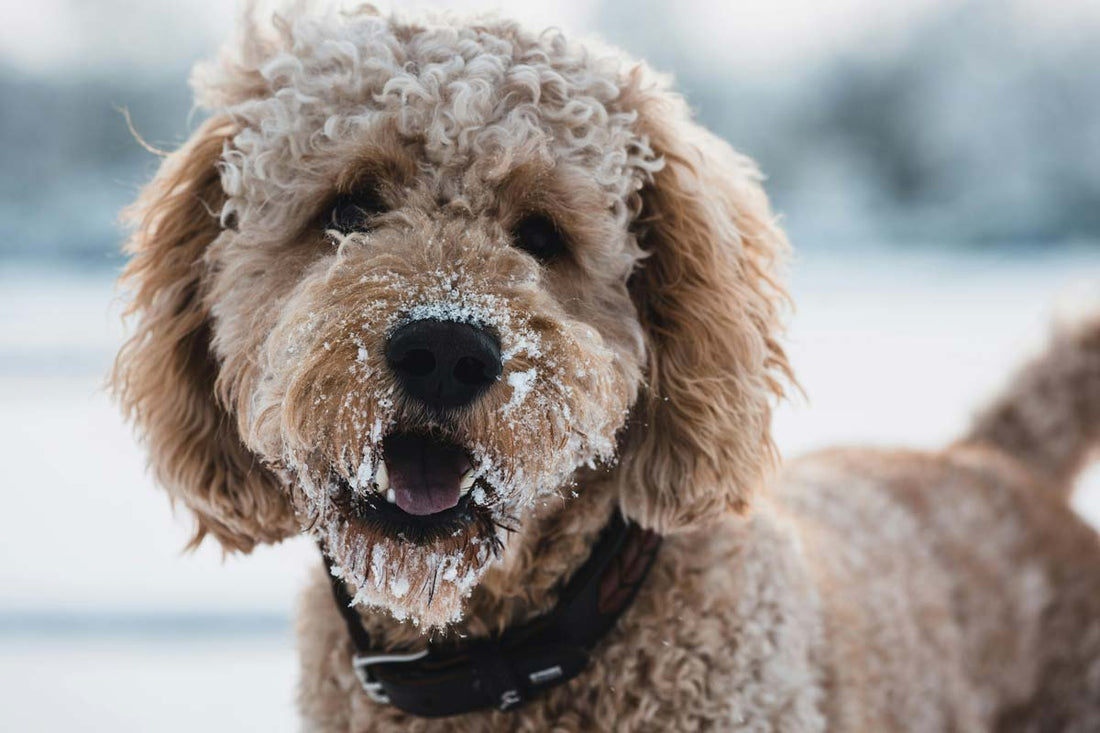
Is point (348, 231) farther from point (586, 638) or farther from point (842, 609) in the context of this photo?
point (842, 609)

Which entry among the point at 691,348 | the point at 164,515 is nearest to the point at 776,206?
the point at 164,515

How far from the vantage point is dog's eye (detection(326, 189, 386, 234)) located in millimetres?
1905

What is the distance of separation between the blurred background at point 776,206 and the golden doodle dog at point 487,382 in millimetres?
1473

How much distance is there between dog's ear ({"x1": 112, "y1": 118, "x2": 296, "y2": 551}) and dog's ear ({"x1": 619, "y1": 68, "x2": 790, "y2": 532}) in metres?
0.75

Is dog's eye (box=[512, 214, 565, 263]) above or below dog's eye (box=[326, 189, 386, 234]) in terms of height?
above

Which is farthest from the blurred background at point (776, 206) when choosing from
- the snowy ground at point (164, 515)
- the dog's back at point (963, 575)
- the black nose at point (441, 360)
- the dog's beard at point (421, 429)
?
the black nose at point (441, 360)

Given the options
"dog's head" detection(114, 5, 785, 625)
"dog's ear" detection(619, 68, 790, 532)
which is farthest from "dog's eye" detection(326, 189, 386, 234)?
"dog's ear" detection(619, 68, 790, 532)

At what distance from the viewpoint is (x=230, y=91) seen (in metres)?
2.09

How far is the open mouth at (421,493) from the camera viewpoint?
5.49ft

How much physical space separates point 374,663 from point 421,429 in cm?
58

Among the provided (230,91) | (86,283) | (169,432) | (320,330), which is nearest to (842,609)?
(320,330)

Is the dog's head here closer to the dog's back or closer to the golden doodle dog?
the golden doodle dog

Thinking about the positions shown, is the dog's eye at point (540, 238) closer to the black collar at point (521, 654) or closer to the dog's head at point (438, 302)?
the dog's head at point (438, 302)

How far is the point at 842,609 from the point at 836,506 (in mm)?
437
